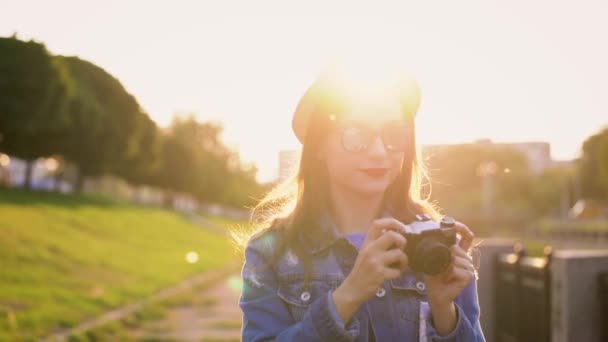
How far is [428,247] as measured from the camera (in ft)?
6.74

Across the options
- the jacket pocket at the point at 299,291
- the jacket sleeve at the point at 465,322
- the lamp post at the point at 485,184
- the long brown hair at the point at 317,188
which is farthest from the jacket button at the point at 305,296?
the lamp post at the point at 485,184

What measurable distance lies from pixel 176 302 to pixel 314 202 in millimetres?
10896

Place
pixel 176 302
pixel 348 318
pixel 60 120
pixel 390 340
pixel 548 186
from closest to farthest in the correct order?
pixel 348 318 < pixel 390 340 < pixel 176 302 < pixel 60 120 < pixel 548 186

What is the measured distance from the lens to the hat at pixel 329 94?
7.72 ft

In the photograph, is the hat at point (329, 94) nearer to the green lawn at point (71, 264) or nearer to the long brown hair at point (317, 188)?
the long brown hair at point (317, 188)

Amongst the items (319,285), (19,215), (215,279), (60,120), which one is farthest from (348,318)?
(60,120)

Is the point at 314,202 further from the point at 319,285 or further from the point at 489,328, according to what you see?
the point at 489,328

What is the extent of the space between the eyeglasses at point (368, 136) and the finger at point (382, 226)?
0.27m

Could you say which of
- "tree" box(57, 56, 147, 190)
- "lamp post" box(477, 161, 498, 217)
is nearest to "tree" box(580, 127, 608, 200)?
"lamp post" box(477, 161, 498, 217)

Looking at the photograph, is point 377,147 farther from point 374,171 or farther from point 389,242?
point 389,242

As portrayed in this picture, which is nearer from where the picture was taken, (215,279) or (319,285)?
(319,285)

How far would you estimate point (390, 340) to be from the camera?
222 centimetres

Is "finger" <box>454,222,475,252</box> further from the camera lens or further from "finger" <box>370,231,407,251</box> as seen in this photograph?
"finger" <box>370,231,407,251</box>

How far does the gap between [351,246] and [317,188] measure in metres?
0.25
